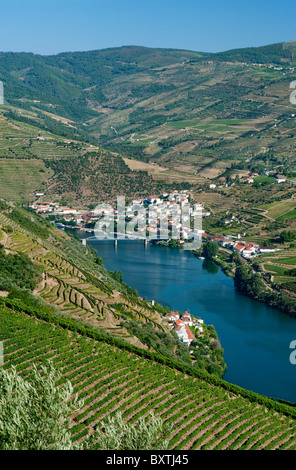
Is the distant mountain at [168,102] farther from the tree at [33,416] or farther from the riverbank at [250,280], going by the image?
the tree at [33,416]

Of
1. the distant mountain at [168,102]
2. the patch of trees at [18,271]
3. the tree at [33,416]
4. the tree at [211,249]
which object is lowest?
the tree at [211,249]

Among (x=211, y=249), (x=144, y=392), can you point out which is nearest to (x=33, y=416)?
(x=144, y=392)

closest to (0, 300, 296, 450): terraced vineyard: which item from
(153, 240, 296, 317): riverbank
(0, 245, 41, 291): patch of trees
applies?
(0, 245, 41, 291): patch of trees

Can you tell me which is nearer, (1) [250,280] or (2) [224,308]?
(2) [224,308]

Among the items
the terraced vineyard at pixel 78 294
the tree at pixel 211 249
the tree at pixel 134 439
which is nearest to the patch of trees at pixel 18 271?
the terraced vineyard at pixel 78 294

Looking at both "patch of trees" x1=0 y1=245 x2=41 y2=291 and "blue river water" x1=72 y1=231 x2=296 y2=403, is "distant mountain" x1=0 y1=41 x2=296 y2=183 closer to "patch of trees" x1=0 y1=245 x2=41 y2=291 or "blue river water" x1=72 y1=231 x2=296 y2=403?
"blue river water" x1=72 y1=231 x2=296 y2=403

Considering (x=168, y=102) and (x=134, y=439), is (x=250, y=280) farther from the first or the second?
(x=168, y=102)
